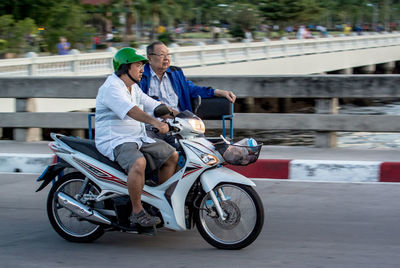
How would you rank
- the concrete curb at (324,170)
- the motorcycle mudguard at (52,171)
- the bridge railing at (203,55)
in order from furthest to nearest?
the bridge railing at (203,55) → the concrete curb at (324,170) → the motorcycle mudguard at (52,171)

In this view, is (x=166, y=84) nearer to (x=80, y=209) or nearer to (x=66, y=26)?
(x=80, y=209)

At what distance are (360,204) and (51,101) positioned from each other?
32.2 feet

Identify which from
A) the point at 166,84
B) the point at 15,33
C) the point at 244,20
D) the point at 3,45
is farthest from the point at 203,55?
the point at 244,20

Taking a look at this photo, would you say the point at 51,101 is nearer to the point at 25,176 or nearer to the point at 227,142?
the point at 25,176

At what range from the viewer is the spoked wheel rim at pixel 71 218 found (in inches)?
199

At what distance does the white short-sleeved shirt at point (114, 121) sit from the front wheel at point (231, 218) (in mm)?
619

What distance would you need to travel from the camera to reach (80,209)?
4.95 m

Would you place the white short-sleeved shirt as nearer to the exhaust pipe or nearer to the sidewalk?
the exhaust pipe

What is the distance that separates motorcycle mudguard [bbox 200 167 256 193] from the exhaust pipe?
0.78 m

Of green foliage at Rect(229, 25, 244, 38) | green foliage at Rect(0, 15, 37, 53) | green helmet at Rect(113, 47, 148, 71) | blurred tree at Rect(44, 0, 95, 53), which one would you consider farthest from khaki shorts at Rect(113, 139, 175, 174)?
green foliage at Rect(229, 25, 244, 38)

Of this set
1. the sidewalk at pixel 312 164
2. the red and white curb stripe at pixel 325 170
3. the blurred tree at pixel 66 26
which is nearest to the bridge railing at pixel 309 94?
the sidewalk at pixel 312 164

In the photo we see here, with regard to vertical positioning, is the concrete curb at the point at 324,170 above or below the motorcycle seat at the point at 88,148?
below

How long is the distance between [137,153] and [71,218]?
0.86 meters

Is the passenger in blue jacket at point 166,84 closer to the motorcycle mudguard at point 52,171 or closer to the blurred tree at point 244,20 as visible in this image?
the motorcycle mudguard at point 52,171
